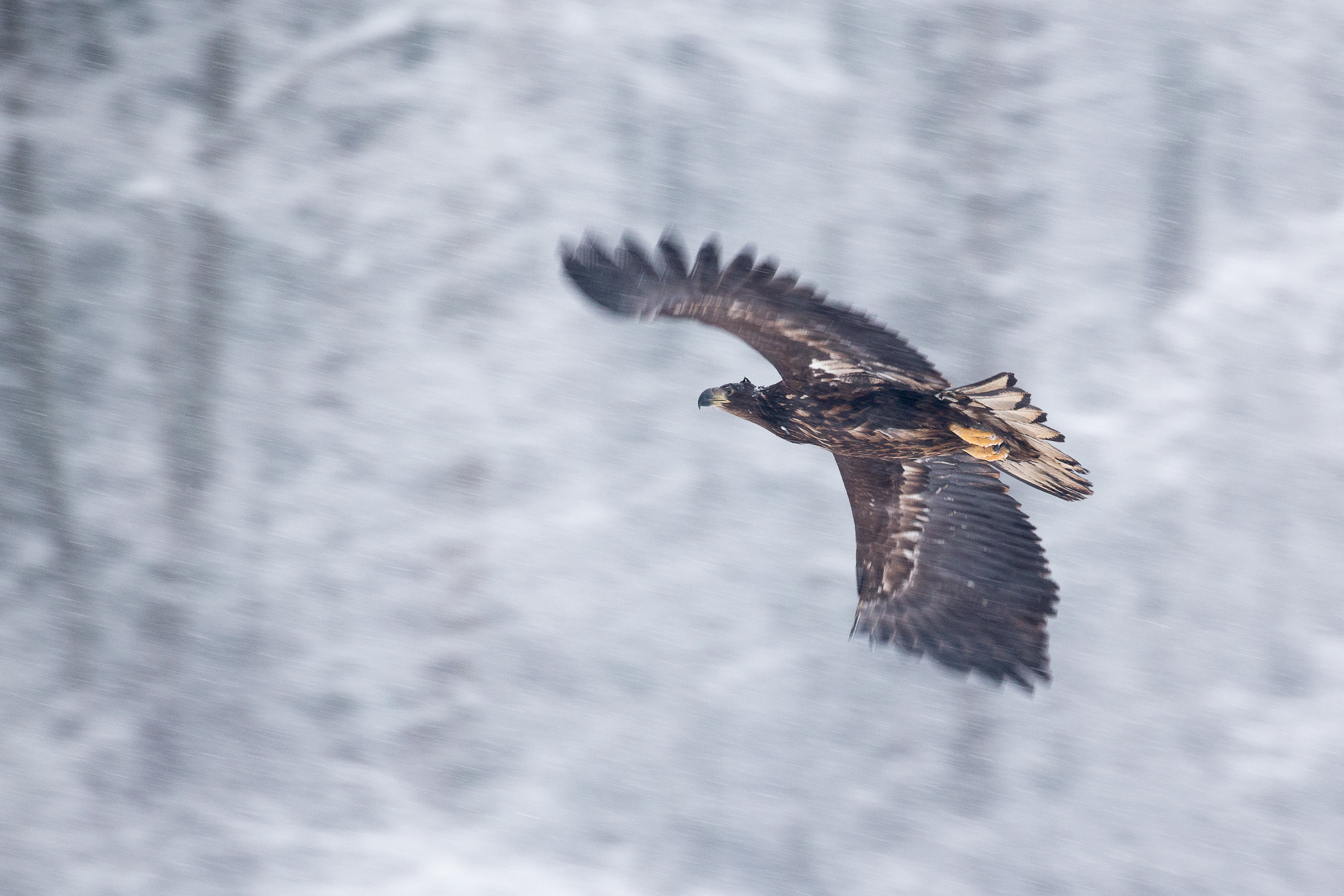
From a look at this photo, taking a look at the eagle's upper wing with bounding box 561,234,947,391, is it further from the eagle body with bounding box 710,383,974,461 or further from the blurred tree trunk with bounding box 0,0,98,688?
the blurred tree trunk with bounding box 0,0,98,688

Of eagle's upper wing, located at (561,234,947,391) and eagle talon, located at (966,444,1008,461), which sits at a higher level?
eagle talon, located at (966,444,1008,461)

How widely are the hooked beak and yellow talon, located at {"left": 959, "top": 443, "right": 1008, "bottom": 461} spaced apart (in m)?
1.02

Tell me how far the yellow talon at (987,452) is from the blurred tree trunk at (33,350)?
1308cm

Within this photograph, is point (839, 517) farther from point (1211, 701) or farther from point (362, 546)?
point (362, 546)

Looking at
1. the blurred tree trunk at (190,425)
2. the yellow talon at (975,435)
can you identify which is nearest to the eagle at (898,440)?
the yellow talon at (975,435)

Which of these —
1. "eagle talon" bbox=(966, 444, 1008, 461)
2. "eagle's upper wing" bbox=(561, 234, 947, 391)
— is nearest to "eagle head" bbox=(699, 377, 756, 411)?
"eagle's upper wing" bbox=(561, 234, 947, 391)

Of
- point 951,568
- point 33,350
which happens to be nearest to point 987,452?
point 951,568

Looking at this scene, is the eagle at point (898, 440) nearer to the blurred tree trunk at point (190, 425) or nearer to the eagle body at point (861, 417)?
the eagle body at point (861, 417)

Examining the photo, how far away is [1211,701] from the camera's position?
14344mm

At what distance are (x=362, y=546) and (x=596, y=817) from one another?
4424 mm

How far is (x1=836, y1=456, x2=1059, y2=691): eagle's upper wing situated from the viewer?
554 cm

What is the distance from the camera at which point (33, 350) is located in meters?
16.3

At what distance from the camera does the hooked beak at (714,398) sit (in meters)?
5.46

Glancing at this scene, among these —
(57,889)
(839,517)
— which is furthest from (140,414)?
(839,517)
